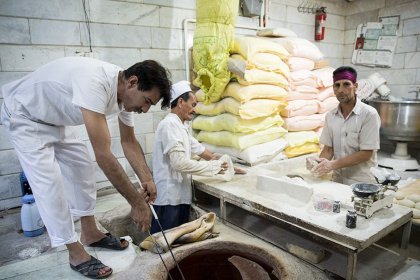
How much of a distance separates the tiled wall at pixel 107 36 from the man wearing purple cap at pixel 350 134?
1863 millimetres

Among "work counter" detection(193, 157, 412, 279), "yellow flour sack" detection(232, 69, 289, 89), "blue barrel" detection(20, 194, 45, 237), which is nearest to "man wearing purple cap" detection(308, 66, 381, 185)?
"work counter" detection(193, 157, 412, 279)

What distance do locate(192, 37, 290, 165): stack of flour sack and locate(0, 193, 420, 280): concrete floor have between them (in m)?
1.21

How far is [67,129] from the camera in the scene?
2115 millimetres

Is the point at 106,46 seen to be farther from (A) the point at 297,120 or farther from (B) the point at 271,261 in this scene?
(B) the point at 271,261

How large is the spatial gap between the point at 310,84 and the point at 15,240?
3449 millimetres

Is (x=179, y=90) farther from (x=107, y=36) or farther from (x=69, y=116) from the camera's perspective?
(x=107, y=36)

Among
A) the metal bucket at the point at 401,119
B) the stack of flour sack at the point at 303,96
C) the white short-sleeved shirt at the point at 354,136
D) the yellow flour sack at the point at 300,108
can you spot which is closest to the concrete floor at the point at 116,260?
the white short-sleeved shirt at the point at 354,136

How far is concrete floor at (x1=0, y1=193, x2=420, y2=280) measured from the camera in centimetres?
184

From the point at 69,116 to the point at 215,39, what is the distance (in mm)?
1662

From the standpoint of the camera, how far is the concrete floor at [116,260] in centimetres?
184

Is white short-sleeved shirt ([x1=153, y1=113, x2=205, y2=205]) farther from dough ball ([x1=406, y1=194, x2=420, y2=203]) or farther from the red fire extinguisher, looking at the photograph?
the red fire extinguisher

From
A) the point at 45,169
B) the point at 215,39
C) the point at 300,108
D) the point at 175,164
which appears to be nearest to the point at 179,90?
the point at 175,164

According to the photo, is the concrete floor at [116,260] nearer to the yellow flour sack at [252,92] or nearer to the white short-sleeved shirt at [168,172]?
the white short-sleeved shirt at [168,172]

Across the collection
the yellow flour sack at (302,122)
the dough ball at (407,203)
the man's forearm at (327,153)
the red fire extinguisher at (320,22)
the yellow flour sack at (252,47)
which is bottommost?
the dough ball at (407,203)
